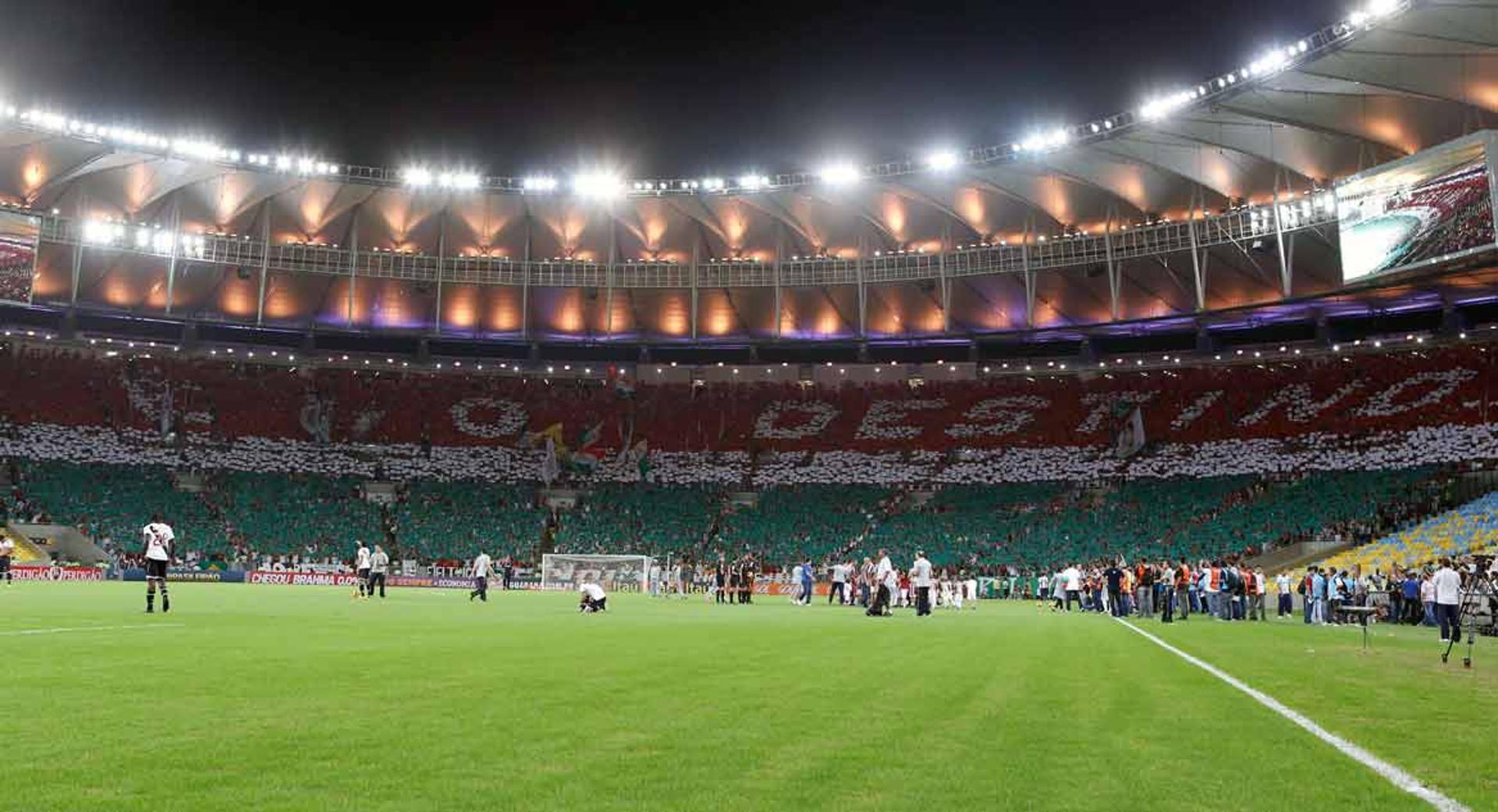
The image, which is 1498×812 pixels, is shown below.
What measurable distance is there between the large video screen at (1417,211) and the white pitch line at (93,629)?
1436 inches

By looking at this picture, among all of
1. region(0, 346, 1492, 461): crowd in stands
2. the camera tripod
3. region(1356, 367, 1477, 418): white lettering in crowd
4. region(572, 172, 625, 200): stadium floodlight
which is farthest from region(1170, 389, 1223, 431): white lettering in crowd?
region(572, 172, 625, 200): stadium floodlight

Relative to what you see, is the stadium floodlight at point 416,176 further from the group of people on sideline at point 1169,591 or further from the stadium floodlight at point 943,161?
the group of people on sideline at point 1169,591

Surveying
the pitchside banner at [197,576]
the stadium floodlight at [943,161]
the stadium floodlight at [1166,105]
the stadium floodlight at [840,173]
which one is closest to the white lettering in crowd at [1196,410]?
the stadium floodlight at [943,161]

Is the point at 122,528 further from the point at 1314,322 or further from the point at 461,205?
the point at 1314,322

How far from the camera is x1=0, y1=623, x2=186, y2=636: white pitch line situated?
44.4ft

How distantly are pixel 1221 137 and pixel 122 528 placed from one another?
5058cm

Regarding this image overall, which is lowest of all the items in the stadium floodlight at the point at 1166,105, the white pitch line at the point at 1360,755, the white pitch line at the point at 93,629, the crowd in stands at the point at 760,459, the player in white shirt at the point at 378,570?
the white pitch line at the point at 1360,755

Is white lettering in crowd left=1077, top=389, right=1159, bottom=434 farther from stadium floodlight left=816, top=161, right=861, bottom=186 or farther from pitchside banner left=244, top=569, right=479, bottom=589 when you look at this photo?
pitchside banner left=244, top=569, right=479, bottom=589

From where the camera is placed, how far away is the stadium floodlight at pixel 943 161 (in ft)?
158

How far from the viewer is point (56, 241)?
5022cm

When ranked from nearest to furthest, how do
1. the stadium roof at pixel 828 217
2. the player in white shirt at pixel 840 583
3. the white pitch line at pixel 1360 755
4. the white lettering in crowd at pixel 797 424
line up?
the white pitch line at pixel 1360 755 < the player in white shirt at pixel 840 583 < the stadium roof at pixel 828 217 < the white lettering in crowd at pixel 797 424

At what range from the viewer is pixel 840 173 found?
50406 mm

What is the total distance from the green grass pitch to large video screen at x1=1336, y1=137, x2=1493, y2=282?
80.9 ft

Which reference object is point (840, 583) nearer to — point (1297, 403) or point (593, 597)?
point (593, 597)
